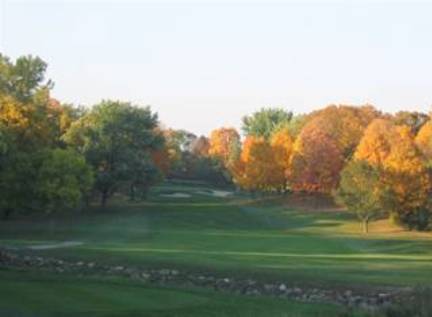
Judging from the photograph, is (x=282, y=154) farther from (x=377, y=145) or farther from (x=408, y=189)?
(x=408, y=189)

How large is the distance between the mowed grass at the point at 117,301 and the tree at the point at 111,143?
4110 centimetres

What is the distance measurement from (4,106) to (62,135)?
12.7 meters

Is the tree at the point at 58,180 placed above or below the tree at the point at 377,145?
below

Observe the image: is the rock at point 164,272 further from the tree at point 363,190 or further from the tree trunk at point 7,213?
the tree at point 363,190

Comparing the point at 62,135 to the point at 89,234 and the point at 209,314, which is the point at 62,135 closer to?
the point at 89,234

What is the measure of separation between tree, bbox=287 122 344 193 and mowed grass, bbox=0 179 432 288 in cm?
255

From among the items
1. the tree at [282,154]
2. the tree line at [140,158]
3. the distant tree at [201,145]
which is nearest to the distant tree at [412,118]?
the tree line at [140,158]

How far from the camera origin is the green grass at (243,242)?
32.0 metres

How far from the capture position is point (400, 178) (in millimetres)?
66875

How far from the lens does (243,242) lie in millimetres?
48500

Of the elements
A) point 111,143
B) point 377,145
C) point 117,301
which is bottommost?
point 117,301

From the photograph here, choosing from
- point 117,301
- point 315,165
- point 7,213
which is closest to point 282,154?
point 315,165

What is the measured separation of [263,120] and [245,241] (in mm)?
99974

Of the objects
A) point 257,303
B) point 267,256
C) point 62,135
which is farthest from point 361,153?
point 257,303
